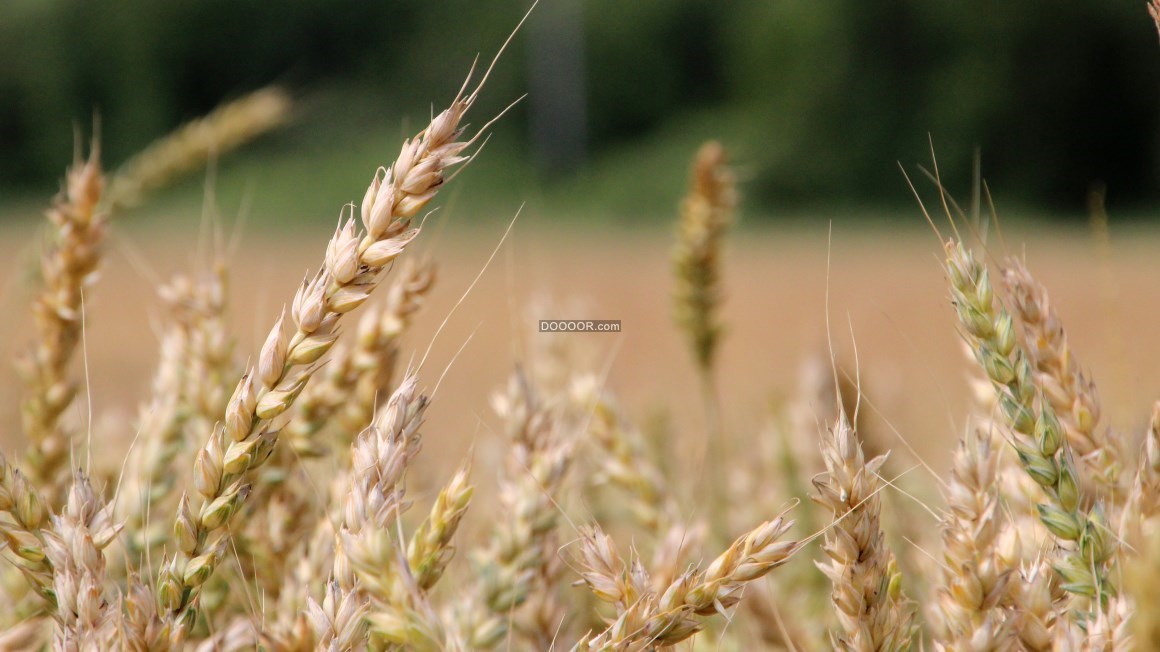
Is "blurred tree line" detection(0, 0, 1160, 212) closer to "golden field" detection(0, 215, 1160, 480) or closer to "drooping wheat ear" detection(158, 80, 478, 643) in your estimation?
"golden field" detection(0, 215, 1160, 480)

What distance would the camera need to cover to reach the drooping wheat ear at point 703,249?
86 cm

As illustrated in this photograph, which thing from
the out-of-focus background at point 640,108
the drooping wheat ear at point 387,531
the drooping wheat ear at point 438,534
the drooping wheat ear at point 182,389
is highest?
the drooping wheat ear at point 387,531

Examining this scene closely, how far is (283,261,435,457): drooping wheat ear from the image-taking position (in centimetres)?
43

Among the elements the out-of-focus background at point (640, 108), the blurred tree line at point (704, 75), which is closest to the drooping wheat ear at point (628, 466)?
the out-of-focus background at point (640, 108)

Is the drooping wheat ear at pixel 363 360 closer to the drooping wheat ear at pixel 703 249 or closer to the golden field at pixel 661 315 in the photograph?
the golden field at pixel 661 315

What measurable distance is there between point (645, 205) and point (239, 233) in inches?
453

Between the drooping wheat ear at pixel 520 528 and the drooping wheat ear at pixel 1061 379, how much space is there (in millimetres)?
185

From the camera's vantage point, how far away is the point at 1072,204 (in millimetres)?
11477

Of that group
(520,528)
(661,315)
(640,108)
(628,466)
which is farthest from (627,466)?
(640,108)

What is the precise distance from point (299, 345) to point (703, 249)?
65 cm

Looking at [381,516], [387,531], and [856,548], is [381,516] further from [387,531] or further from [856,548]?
[856,548]

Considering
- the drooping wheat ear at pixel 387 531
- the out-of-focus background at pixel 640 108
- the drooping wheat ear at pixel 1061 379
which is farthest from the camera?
the out-of-focus background at pixel 640 108

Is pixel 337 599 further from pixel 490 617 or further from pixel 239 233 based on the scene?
pixel 239 233

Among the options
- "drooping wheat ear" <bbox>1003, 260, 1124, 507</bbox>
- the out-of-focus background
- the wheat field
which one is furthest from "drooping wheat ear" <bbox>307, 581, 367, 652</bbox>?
the out-of-focus background
